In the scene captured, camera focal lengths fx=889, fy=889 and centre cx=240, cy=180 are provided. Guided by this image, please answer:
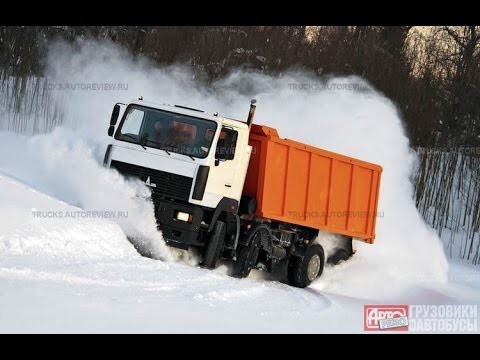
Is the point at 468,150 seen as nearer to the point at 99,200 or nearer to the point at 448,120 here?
the point at 448,120

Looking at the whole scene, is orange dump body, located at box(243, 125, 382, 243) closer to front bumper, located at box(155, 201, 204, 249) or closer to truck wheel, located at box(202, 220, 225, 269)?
truck wheel, located at box(202, 220, 225, 269)

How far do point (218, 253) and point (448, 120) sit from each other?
18386 mm

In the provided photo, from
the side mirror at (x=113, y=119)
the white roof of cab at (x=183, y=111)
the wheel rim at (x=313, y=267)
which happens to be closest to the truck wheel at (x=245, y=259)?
the wheel rim at (x=313, y=267)

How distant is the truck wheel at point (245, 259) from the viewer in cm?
1585

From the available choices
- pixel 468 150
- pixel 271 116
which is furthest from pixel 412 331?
pixel 468 150

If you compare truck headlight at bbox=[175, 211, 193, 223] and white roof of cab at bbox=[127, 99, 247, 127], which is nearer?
truck headlight at bbox=[175, 211, 193, 223]

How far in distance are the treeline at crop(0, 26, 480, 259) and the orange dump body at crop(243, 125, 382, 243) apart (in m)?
9.96

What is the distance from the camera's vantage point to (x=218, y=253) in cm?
1528

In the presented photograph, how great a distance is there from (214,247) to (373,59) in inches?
703

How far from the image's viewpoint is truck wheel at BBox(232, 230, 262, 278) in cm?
1585

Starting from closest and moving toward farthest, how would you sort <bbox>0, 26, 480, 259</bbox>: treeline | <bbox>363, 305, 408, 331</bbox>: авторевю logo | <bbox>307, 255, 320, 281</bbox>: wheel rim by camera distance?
1. <bbox>363, 305, 408, 331</bbox>: авторевю logo
2. <bbox>307, 255, 320, 281</bbox>: wheel rim
3. <bbox>0, 26, 480, 259</bbox>: treeline

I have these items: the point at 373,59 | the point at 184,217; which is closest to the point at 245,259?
the point at 184,217

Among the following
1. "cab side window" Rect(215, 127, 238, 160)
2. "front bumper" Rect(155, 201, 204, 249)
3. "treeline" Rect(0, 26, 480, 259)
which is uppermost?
"treeline" Rect(0, 26, 480, 259)

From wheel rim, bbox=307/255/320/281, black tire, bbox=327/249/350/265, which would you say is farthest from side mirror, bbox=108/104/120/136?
black tire, bbox=327/249/350/265
